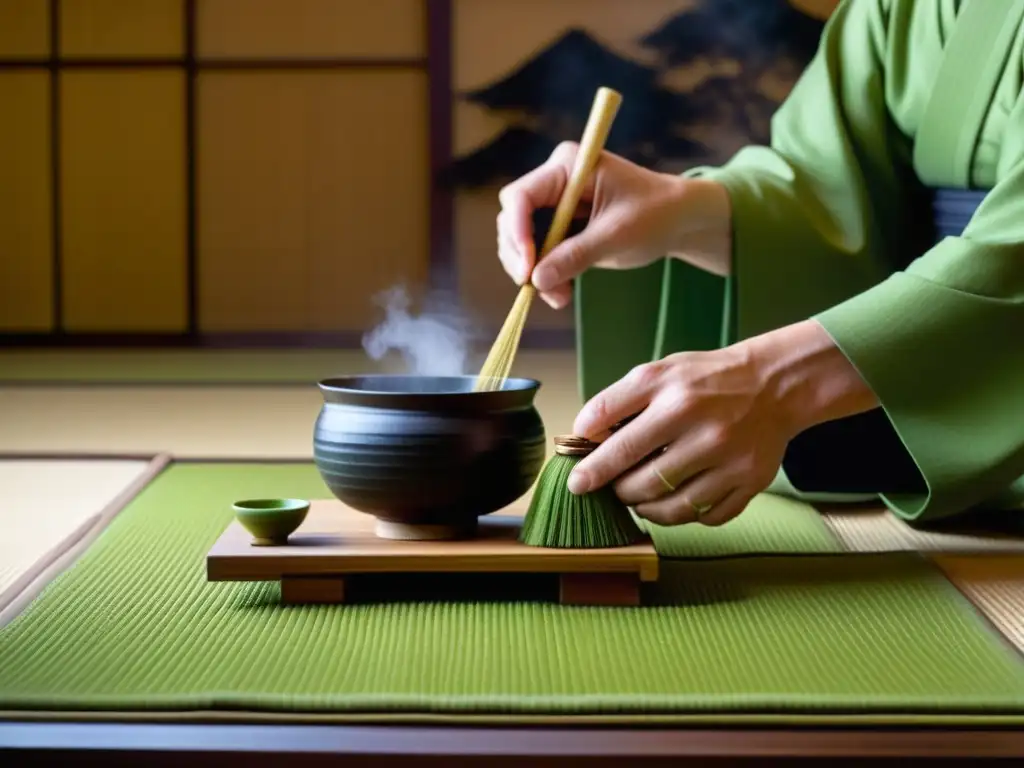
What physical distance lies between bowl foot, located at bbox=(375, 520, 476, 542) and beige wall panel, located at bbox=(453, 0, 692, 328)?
3628 millimetres

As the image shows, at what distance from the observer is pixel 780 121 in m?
2.10

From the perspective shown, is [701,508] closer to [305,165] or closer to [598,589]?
[598,589]

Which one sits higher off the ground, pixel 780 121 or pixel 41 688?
pixel 780 121

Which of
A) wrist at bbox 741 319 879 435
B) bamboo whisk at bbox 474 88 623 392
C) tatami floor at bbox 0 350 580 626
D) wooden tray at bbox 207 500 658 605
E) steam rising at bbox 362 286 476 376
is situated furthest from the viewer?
steam rising at bbox 362 286 476 376

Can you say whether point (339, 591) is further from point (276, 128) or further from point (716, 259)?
point (276, 128)

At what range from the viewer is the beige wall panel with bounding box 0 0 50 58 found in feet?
16.5

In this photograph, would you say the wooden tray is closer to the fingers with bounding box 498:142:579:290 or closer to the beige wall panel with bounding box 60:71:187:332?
the fingers with bounding box 498:142:579:290

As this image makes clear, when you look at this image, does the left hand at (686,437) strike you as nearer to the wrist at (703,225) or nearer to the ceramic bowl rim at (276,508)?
the ceramic bowl rim at (276,508)

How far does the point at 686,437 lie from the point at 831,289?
669mm

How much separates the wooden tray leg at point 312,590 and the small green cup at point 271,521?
0.17 feet

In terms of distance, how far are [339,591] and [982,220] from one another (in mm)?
855

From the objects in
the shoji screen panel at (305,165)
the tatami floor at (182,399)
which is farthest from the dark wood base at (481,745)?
the shoji screen panel at (305,165)

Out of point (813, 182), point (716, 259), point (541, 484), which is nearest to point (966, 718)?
point (541, 484)

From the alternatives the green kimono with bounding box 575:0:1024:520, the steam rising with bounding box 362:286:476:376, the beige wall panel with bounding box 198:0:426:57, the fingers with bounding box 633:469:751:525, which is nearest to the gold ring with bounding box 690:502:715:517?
the fingers with bounding box 633:469:751:525
